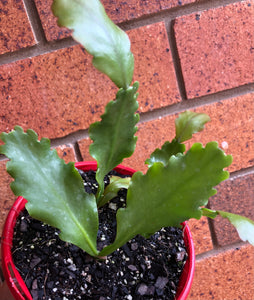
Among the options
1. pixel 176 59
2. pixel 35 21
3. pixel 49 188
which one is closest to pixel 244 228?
pixel 49 188

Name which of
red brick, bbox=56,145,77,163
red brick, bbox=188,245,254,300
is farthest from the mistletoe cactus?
red brick, bbox=188,245,254,300

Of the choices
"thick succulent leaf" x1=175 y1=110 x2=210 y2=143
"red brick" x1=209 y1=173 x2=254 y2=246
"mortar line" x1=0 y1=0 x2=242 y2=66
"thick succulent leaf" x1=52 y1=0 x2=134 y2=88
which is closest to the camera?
"thick succulent leaf" x1=52 y1=0 x2=134 y2=88

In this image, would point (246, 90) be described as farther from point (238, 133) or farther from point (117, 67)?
point (117, 67)

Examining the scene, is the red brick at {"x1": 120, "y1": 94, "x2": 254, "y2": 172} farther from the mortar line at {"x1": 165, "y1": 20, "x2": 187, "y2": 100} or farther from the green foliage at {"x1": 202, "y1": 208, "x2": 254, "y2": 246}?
the green foliage at {"x1": 202, "y1": 208, "x2": 254, "y2": 246}

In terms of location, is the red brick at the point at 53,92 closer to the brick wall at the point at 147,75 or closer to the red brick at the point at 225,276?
the brick wall at the point at 147,75

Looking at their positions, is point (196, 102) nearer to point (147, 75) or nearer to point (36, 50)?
point (147, 75)
